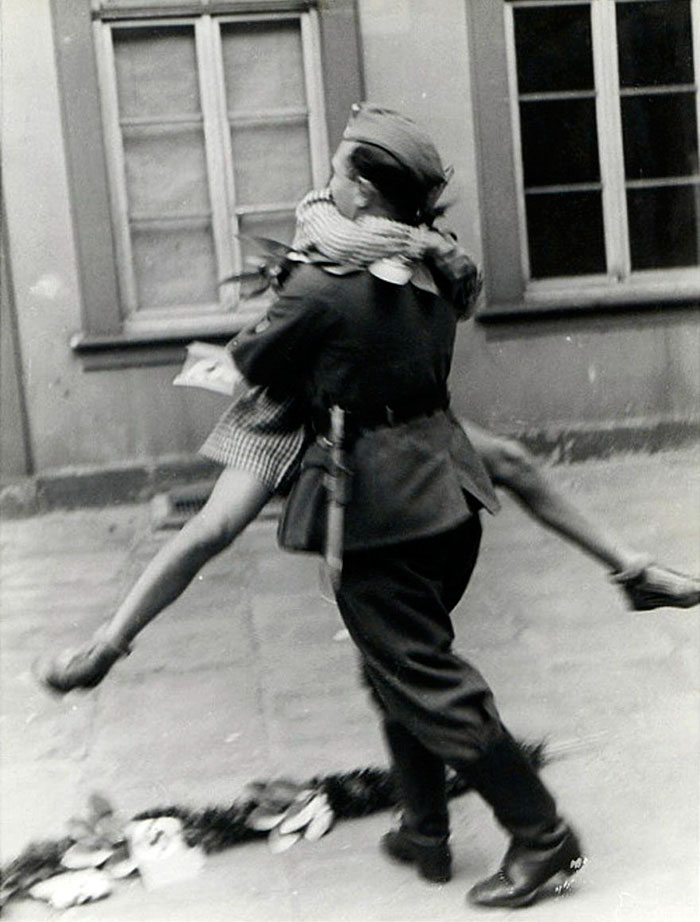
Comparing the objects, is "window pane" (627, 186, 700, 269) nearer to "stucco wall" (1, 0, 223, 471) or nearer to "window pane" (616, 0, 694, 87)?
"window pane" (616, 0, 694, 87)

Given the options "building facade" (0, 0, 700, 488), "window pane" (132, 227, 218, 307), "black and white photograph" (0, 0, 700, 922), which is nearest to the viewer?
"black and white photograph" (0, 0, 700, 922)

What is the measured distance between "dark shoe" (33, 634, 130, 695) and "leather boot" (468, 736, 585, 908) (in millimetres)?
714

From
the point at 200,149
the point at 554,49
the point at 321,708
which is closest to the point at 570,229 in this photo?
the point at 554,49

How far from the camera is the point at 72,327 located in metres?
5.62

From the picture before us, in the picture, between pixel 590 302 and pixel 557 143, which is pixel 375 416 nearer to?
pixel 590 302

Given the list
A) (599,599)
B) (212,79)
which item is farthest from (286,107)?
(599,599)

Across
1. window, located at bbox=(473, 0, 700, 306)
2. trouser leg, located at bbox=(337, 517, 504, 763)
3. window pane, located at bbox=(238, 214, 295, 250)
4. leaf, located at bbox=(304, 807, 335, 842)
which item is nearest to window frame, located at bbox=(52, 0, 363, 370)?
window pane, located at bbox=(238, 214, 295, 250)

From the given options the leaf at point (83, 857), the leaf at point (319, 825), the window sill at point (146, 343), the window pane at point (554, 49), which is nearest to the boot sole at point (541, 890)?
the leaf at point (319, 825)

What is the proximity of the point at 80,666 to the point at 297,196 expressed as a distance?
12.2ft

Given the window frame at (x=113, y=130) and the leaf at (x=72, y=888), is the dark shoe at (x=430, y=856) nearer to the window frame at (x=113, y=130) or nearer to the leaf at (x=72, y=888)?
the leaf at (x=72, y=888)

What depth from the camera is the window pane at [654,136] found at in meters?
5.32

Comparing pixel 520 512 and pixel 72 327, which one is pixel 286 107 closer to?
pixel 72 327

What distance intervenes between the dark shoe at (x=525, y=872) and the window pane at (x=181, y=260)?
11.8ft

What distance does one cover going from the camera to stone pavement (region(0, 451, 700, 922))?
2.53 m
